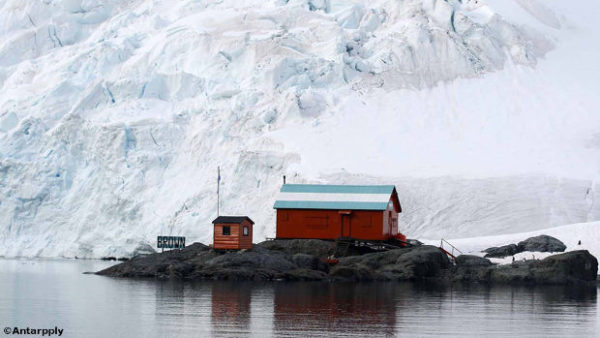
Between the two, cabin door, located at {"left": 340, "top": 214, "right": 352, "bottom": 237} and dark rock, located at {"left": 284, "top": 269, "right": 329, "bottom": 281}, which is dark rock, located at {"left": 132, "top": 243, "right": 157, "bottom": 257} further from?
dark rock, located at {"left": 284, "top": 269, "right": 329, "bottom": 281}

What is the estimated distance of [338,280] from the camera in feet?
114

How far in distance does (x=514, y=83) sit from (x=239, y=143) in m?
17.9

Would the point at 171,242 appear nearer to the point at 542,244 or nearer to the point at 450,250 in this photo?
the point at 450,250

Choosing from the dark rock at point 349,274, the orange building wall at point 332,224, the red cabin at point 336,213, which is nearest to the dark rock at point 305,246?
the orange building wall at point 332,224

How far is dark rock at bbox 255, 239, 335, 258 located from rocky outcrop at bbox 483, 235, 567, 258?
6744 mm

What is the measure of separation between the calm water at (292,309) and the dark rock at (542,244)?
6837 mm

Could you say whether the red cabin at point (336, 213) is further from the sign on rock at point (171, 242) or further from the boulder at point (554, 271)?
the sign on rock at point (171, 242)

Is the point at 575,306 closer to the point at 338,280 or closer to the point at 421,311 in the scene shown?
the point at 421,311

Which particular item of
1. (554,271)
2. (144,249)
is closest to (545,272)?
(554,271)

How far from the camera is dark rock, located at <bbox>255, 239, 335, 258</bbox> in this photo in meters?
39.9

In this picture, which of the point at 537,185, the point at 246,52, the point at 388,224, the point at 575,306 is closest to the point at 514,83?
the point at 537,185

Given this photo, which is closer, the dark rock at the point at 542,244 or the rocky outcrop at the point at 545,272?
the rocky outcrop at the point at 545,272

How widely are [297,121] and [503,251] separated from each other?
2122cm

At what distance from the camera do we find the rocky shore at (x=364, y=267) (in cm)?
3538
